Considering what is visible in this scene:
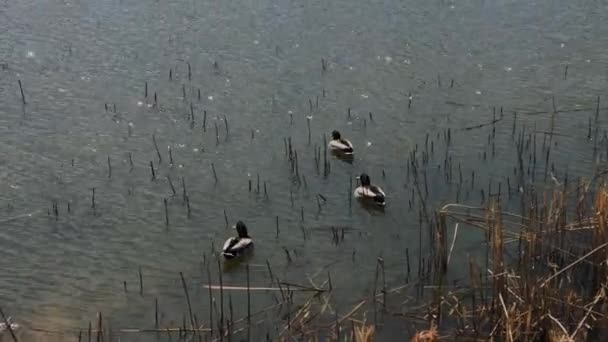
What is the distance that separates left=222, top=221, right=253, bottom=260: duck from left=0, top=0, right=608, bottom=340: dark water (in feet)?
0.59

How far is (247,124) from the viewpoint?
12922 mm

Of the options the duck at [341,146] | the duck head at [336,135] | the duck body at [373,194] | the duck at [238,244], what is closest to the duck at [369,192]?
the duck body at [373,194]

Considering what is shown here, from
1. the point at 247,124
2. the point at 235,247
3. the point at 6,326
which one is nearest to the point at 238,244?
the point at 235,247

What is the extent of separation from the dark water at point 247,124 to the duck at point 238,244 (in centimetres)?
18

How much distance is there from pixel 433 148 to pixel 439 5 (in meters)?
6.97

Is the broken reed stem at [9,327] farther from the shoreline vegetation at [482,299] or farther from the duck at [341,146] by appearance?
the duck at [341,146]

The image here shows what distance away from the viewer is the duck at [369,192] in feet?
34.3

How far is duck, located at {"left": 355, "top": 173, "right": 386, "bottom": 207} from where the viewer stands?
34.3 ft

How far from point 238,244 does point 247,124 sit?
3.78m

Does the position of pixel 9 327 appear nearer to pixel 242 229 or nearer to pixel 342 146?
pixel 242 229

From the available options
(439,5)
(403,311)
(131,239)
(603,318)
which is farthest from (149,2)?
(603,318)

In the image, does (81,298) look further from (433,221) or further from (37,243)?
(433,221)

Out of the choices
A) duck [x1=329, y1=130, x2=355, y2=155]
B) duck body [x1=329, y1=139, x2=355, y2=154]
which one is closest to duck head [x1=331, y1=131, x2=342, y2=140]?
duck [x1=329, y1=130, x2=355, y2=155]

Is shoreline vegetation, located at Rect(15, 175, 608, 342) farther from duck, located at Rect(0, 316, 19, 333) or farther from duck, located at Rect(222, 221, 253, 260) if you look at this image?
duck, located at Rect(0, 316, 19, 333)
